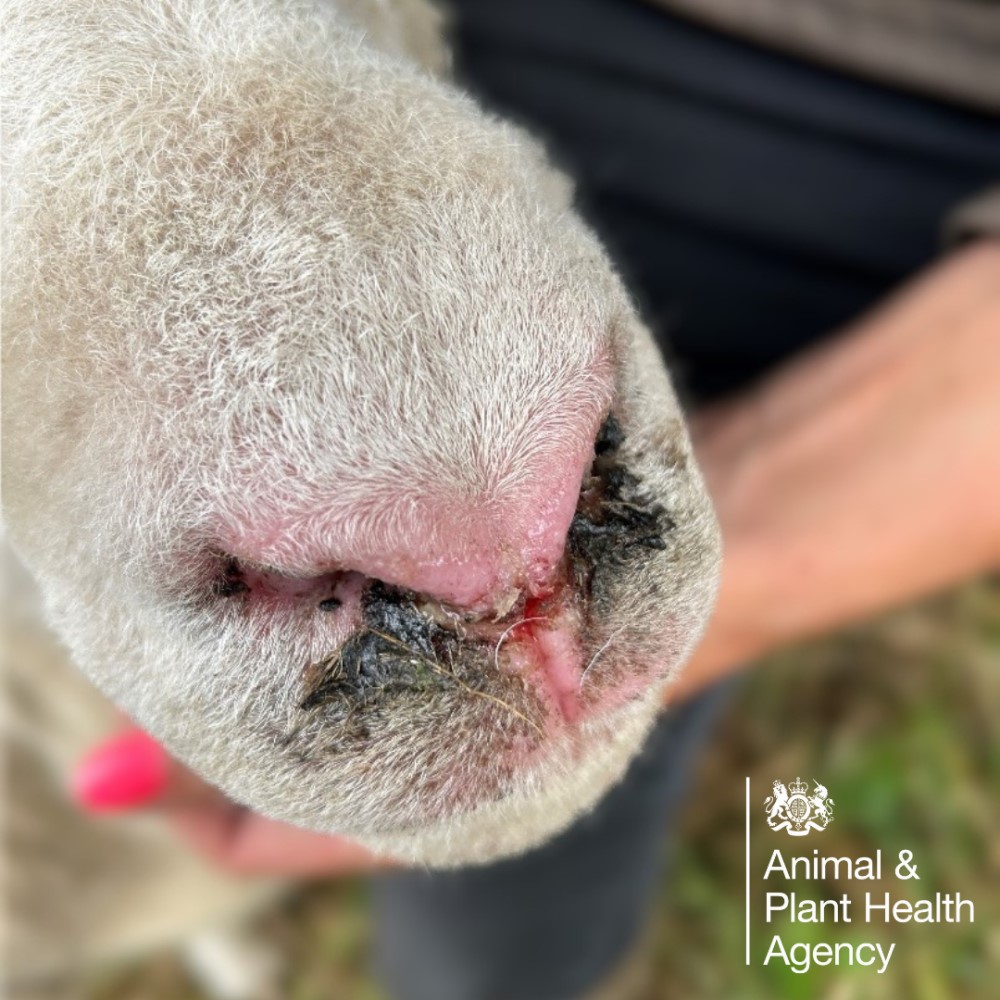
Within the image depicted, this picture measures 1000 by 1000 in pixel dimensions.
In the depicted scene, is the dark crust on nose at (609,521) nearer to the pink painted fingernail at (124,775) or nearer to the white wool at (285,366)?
the white wool at (285,366)

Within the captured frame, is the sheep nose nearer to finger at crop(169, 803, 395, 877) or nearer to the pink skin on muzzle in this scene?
the pink skin on muzzle

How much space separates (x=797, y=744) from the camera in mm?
1771

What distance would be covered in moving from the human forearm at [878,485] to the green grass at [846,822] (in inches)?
20.1

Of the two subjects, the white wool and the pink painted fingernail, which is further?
the pink painted fingernail

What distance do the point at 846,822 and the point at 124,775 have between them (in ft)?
3.32

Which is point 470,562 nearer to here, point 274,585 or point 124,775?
point 274,585

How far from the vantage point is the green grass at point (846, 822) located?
1.50 meters

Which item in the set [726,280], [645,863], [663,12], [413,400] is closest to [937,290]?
[726,280]

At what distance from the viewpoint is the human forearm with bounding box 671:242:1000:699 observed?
2.86 feet

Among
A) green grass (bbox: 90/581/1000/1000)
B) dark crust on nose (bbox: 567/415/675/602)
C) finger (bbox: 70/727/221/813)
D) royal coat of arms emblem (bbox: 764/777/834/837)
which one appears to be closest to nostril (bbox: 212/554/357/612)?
dark crust on nose (bbox: 567/415/675/602)

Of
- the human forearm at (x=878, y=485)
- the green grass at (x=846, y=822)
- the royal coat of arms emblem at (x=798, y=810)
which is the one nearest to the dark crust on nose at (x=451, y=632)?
the human forearm at (x=878, y=485)

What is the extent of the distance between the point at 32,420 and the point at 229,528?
0.12m

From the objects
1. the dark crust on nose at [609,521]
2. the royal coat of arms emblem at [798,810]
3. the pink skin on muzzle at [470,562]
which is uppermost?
the pink skin on muzzle at [470,562]

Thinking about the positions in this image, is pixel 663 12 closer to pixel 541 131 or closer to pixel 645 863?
pixel 541 131
